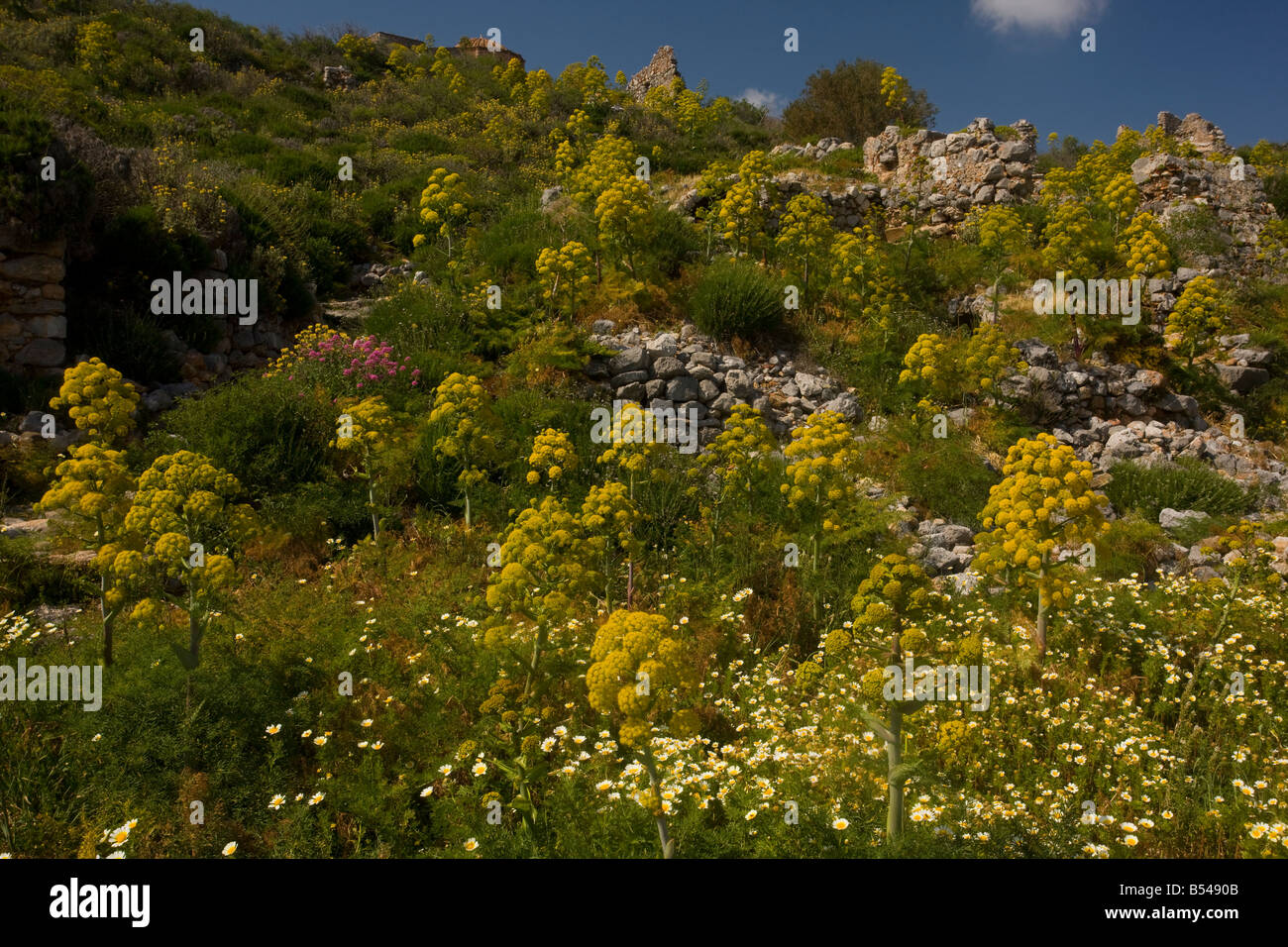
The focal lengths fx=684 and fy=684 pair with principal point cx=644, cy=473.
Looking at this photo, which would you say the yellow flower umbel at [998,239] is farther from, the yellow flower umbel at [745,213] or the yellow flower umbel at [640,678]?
the yellow flower umbel at [640,678]

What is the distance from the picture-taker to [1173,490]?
327 inches

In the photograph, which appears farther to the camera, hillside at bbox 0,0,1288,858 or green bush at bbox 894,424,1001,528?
green bush at bbox 894,424,1001,528

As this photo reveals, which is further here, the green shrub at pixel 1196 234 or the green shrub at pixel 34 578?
the green shrub at pixel 1196 234

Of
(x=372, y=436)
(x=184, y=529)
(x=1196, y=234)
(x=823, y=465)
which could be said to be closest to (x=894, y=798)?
(x=823, y=465)

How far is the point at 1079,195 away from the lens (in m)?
15.7

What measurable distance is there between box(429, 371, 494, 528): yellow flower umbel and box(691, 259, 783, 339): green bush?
5.13m

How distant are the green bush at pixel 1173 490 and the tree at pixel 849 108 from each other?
68.5ft

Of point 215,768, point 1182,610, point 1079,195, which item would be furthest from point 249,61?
point 1182,610

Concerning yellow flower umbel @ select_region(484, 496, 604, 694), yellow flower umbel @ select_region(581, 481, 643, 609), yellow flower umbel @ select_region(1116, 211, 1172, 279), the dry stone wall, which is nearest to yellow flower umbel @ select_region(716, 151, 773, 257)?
yellow flower umbel @ select_region(1116, 211, 1172, 279)

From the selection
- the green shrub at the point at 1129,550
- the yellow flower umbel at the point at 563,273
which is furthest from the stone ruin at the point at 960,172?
the green shrub at the point at 1129,550

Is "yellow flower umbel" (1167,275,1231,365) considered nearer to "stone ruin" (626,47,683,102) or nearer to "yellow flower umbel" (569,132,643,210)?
"yellow flower umbel" (569,132,643,210)

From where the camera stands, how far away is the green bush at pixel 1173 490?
26.6 feet

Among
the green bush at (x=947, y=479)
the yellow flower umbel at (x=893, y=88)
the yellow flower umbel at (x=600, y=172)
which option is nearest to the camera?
the green bush at (x=947, y=479)

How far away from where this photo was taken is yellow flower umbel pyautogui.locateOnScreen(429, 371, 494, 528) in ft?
20.8
